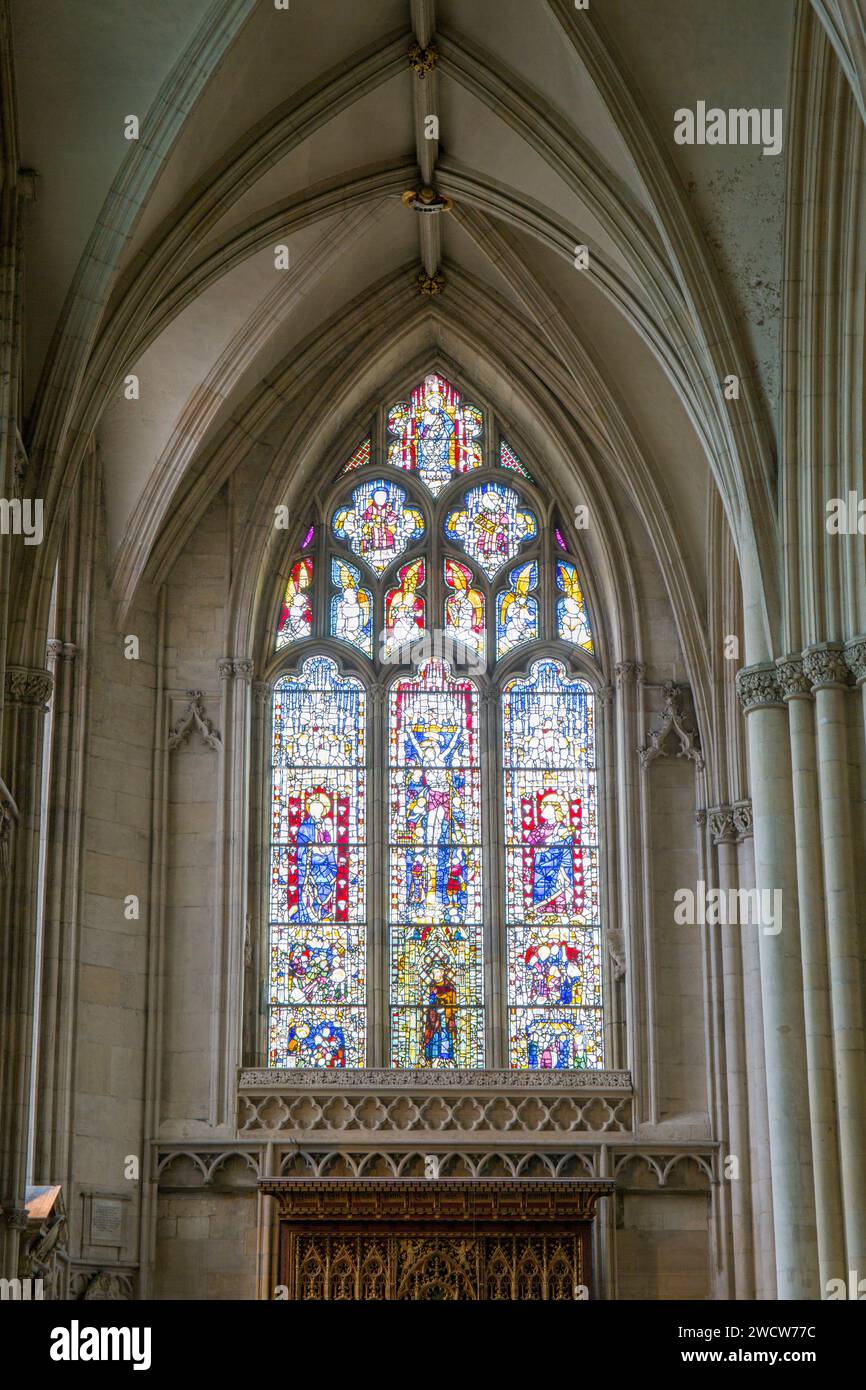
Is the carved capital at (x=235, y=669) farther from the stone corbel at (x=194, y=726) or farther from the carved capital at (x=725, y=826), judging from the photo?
the carved capital at (x=725, y=826)

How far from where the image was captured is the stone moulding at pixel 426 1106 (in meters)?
20.2

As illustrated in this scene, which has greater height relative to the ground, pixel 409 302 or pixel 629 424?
pixel 409 302

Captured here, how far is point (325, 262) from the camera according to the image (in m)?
21.0

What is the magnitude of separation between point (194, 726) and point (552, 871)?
386 centimetres

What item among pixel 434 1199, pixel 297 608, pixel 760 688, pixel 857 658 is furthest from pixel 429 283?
pixel 434 1199

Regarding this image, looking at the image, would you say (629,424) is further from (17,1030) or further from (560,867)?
(17,1030)

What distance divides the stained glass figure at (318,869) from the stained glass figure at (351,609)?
37cm

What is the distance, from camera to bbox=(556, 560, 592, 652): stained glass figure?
73.8ft

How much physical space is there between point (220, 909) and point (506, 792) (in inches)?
124

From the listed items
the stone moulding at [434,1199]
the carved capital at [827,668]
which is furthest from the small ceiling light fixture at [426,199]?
the stone moulding at [434,1199]

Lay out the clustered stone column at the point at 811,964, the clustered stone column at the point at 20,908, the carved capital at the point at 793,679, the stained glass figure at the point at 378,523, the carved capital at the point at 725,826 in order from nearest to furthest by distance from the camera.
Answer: the clustered stone column at the point at 811,964
the carved capital at the point at 793,679
the clustered stone column at the point at 20,908
the carved capital at the point at 725,826
the stained glass figure at the point at 378,523

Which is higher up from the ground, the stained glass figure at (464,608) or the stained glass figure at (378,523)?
the stained glass figure at (378,523)

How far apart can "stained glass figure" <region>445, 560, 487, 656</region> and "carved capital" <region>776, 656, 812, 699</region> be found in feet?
21.8
